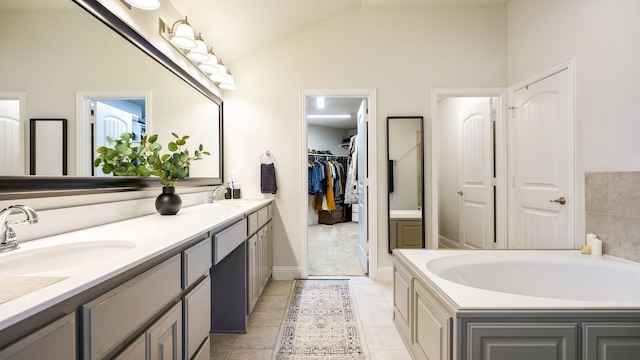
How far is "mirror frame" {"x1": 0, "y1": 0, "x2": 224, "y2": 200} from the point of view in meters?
1.01

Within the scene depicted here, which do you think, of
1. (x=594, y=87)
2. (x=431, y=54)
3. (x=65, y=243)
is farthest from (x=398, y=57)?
(x=65, y=243)

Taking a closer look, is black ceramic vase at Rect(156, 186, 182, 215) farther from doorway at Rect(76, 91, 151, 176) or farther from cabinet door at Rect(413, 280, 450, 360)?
cabinet door at Rect(413, 280, 450, 360)

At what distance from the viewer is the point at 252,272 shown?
208 cm

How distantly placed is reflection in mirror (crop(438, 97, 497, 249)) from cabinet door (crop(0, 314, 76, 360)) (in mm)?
3381

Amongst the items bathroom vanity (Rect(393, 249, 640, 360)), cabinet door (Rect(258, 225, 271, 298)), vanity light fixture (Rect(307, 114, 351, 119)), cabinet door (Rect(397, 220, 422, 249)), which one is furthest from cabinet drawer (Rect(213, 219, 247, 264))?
vanity light fixture (Rect(307, 114, 351, 119))

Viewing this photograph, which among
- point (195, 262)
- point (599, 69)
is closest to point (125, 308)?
point (195, 262)

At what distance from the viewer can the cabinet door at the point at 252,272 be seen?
2003 millimetres

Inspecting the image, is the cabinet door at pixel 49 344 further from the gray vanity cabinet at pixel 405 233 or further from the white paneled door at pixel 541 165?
the white paneled door at pixel 541 165

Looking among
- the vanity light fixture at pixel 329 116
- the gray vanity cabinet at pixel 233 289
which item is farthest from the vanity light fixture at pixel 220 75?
the vanity light fixture at pixel 329 116

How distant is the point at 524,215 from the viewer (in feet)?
8.57

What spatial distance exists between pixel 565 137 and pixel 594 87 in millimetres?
391

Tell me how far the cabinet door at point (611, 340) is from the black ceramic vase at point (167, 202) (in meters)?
2.07

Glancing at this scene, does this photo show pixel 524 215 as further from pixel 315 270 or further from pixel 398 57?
pixel 315 270

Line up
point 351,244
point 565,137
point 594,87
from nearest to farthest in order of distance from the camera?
point 594,87 → point 565,137 → point 351,244
